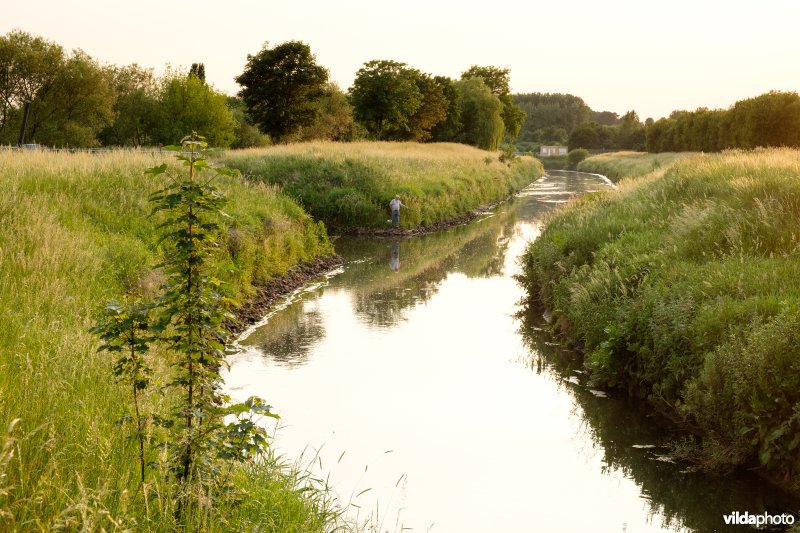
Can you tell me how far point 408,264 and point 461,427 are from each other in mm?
13639

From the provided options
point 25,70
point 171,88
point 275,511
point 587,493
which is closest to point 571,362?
point 587,493

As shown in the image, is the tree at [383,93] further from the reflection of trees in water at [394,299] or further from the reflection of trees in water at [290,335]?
the reflection of trees in water at [290,335]

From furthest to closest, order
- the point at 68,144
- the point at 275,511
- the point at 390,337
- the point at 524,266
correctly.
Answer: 1. the point at 68,144
2. the point at 524,266
3. the point at 390,337
4. the point at 275,511

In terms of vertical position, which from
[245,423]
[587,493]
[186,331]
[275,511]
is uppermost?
[186,331]

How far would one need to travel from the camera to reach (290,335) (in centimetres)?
1455

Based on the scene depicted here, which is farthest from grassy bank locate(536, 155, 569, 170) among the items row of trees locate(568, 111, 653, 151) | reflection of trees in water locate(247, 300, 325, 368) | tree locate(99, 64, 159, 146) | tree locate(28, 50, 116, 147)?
reflection of trees in water locate(247, 300, 325, 368)

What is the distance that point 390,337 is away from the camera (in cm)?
1458

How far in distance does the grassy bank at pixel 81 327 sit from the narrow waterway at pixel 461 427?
144 centimetres

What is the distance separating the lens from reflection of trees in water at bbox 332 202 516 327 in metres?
17.9

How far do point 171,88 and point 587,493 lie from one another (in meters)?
58.9

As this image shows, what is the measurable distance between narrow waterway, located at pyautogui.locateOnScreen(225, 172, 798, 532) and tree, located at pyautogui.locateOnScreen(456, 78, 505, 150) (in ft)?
228

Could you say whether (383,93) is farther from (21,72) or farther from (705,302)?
(705,302)

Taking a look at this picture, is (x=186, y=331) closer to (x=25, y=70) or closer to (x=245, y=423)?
(x=245, y=423)

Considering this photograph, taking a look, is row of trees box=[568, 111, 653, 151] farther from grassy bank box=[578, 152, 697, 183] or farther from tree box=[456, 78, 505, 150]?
tree box=[456, 78, 505, 150]
